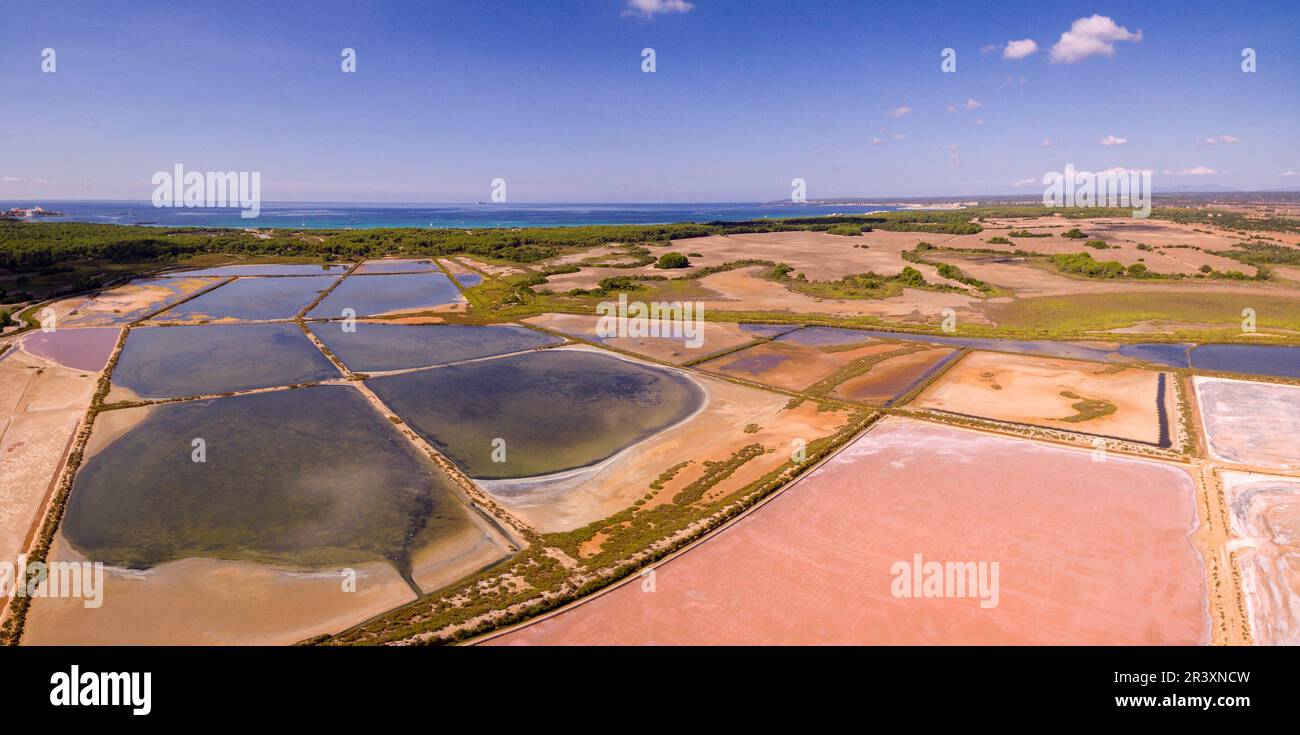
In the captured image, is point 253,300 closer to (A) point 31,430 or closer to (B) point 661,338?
(A) point 31,430

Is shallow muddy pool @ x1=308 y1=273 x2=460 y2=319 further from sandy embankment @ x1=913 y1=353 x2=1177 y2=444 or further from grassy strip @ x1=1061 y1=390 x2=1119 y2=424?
grassy strip @ x1=1061 y1=390 x2=1119 y2=424

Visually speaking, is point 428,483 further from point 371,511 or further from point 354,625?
point 354,625

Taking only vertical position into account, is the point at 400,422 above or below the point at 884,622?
above

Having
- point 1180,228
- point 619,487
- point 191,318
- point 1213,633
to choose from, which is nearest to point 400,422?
point 619,487

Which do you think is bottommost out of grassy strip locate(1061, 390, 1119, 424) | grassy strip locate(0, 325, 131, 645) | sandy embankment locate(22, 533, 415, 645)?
sandy embankment locate(22, 533, 415, 645)

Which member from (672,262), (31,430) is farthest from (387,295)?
(31,430)

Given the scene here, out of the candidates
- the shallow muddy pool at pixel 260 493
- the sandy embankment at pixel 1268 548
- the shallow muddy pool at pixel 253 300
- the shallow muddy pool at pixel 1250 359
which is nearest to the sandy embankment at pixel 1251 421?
the sandy embankment at pixel 1268 548

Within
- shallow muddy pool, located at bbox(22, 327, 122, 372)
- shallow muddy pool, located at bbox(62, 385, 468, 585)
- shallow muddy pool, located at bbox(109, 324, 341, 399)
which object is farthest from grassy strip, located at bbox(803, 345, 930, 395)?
shallow muddy pool, located at bbox(22, 327, 122, 372)
